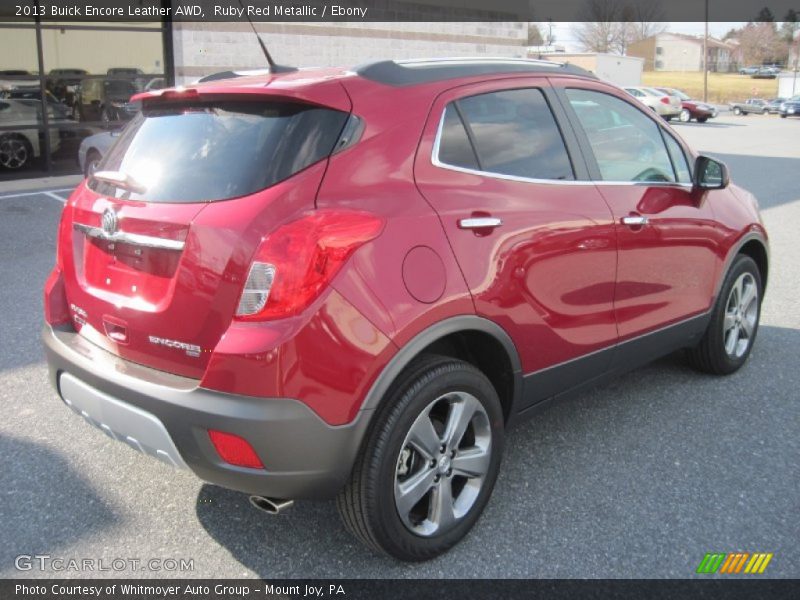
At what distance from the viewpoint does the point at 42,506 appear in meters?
3.21

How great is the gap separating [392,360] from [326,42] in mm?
17549

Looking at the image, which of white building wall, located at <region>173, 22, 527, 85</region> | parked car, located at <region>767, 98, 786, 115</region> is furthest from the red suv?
parked car, located at <region>767, 98, 786, 115</region>

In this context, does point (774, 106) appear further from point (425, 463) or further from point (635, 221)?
point (425, 463)

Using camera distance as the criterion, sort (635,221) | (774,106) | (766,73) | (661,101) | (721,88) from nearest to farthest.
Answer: (635,221)
(661,101)
(774,106)
(721,88)
(766,73)

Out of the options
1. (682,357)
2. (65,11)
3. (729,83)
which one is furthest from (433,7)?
(729,83)

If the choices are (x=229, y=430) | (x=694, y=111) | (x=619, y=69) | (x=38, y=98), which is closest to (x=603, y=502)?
(x=229, y=430)

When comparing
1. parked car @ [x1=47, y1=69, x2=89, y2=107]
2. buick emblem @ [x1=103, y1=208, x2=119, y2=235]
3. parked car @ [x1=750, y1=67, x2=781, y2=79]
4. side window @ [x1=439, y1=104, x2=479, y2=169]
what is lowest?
buick emblem @ [x1=103, y1=208, x2=119, y2=235]

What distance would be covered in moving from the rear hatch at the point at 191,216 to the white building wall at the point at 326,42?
10.3 m

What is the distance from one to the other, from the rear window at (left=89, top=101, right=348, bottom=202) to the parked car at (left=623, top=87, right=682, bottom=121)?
120ft

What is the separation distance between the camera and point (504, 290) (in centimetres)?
298

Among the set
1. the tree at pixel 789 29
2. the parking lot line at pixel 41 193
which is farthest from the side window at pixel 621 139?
the tree at pixel 789 29

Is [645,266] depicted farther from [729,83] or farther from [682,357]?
[729,83]

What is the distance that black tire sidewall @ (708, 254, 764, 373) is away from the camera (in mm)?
4434

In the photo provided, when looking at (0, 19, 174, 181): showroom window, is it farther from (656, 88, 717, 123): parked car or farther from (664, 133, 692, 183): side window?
(656, 88, 717, 123): parked car
